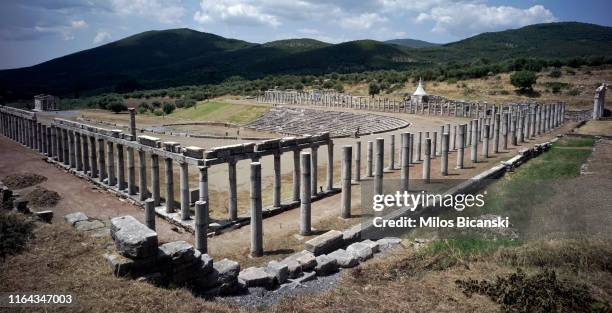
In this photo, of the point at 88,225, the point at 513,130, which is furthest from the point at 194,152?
the point at 513,130

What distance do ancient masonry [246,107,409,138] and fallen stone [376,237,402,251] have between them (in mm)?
27156

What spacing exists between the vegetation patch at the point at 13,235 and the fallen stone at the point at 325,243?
22.7ft

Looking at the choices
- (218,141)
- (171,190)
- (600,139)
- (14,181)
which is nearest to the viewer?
(171,190)

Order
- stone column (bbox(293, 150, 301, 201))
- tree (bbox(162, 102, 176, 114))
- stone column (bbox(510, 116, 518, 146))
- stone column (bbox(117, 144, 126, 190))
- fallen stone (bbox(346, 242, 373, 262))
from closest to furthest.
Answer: fallen stone (bbox(346, 242, 373, 262)) → stone column (bbox(293, 150, 301, 201)) → stone column (bbox(117, 144, 126, 190)) → stone column (bbox(510, 116, 518, 146)) → tree (bbox(162, 102, 176, 114))

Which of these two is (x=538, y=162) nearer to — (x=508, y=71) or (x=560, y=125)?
(x=560, y=125)

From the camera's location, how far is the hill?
412ft

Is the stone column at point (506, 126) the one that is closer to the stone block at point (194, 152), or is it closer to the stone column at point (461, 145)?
the stone column at point (461, 145)

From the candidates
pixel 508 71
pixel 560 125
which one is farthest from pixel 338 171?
pixel 508 71

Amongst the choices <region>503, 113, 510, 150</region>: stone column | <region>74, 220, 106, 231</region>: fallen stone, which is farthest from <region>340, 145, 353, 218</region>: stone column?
<region>503, 113, 510, 150</region>: stone column

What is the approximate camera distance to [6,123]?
46.0 m

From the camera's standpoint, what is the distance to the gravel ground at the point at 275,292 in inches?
385

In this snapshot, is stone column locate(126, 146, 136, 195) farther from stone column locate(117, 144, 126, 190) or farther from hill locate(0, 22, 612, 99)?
hill locate(0, 22, 612, 99)

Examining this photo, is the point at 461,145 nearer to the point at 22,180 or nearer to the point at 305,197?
the point at 305,197

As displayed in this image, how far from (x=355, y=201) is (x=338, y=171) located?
904 cm
